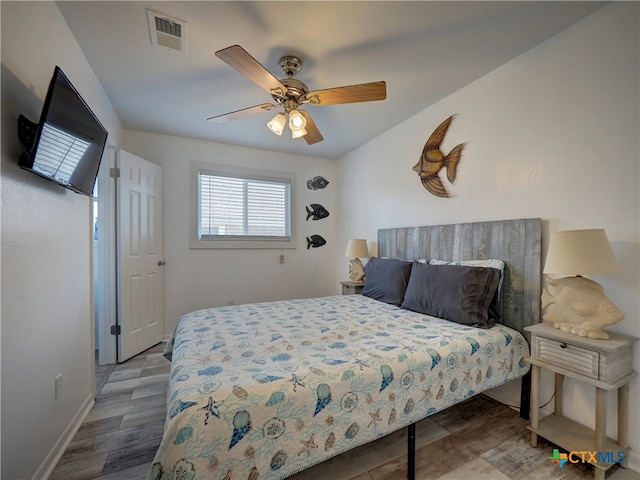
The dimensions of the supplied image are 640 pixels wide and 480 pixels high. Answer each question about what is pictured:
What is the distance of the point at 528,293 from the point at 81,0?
3310 millimetres

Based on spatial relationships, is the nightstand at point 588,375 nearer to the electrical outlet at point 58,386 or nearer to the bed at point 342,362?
the bed at point 342,362

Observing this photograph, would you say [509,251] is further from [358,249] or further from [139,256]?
[139,256]

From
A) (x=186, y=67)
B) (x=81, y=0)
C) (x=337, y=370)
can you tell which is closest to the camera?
(x=337, y=370)

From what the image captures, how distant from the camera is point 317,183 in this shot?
4293mm

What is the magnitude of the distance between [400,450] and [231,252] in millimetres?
2940

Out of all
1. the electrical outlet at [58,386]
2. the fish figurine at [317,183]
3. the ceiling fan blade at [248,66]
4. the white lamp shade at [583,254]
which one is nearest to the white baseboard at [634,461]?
the white lamp shade at [583,254]

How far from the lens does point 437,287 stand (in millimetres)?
2133

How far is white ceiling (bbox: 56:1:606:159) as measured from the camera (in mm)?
1576

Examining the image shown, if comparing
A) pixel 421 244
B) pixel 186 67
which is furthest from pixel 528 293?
pixel 186 67

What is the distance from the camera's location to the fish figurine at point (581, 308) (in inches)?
56.6

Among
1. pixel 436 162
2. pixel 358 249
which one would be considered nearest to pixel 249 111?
pixel 436 162

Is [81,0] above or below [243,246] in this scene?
above

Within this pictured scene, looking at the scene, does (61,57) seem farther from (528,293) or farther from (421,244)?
(528,293)

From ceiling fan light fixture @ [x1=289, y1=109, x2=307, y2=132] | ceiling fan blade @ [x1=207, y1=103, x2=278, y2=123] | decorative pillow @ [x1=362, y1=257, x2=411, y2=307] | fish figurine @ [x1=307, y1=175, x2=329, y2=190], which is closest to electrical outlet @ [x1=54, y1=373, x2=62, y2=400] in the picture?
ceiling fan blade @ [x1=207, y1=103, x2=278, y2=123]
